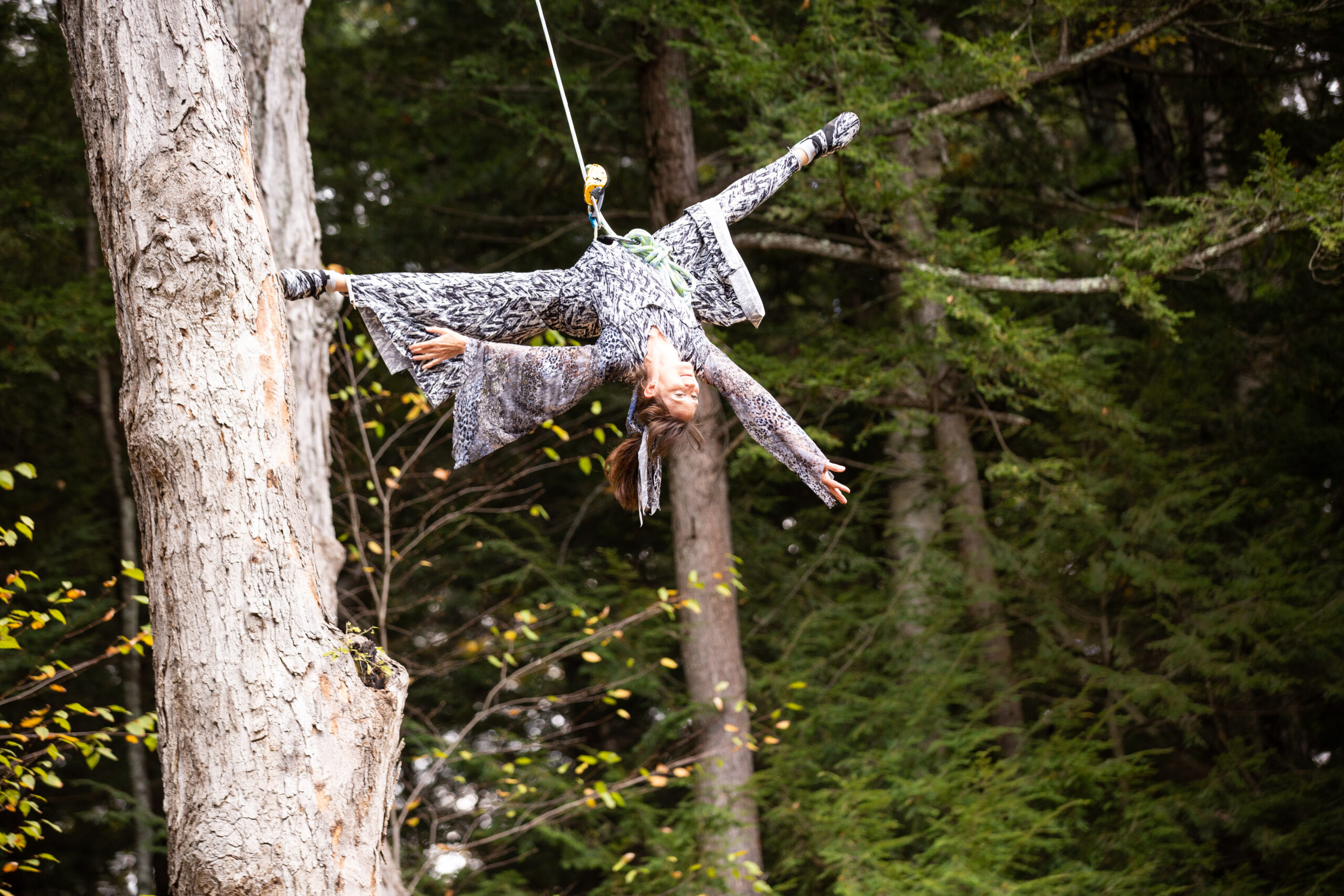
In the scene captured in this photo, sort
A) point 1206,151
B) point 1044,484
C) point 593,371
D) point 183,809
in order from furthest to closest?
point 1206,151 < point 1044,484 < point 593,371 < point 183,809

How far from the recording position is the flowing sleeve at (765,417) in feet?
8.98

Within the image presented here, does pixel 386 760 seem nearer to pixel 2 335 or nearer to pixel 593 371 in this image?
pixel 593 371

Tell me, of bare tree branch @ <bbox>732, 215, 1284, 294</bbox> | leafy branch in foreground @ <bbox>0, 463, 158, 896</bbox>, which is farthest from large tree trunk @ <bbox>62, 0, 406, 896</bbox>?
bare tree branch @ <bbox>732, 215, 1284, 294</bbox>

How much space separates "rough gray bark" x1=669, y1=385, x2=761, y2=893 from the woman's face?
368 centimetres

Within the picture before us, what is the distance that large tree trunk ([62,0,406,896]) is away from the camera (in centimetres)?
216

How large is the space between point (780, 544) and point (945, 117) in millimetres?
3357

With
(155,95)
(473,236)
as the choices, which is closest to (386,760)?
(155,95)

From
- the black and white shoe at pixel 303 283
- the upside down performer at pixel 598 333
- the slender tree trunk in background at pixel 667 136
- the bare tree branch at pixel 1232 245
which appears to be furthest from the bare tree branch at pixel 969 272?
the black and white shoe at pixel 303 283

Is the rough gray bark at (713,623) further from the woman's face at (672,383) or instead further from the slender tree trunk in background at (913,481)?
the woman's face at (672,383)

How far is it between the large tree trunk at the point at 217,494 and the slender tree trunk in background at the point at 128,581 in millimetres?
4228

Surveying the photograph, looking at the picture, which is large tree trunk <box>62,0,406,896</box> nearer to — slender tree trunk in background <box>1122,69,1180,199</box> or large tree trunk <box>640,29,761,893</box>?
large tree trunk <box>640,29,761,893</box>

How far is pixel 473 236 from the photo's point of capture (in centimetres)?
755

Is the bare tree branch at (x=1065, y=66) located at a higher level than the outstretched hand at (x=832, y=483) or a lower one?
higher

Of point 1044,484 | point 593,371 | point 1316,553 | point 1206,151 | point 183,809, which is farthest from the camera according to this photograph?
point 1206,151
